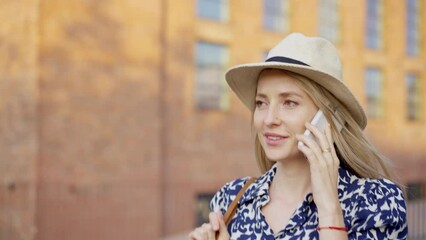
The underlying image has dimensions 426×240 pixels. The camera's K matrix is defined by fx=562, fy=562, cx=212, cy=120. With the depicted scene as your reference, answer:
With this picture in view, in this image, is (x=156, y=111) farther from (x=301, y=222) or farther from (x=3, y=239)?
(x=301, y=222)

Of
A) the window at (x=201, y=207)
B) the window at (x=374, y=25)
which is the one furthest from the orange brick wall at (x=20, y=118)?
the window at (x=374, y=25)

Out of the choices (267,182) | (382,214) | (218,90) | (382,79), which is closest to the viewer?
(382,214)

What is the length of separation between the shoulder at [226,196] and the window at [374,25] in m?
18.9

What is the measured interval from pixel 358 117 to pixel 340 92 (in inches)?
7.8

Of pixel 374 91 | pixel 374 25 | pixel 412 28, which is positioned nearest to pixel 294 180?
pixel 374 91

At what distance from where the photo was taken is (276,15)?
54.5 feet

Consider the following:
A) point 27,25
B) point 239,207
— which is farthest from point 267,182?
point 27,25

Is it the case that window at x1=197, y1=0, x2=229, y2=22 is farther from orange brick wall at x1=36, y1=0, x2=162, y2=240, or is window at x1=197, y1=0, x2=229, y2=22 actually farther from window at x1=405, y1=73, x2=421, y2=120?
window at x1=405, y1=73, x2=421, y2=120

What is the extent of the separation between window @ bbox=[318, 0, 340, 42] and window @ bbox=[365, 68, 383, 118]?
2268 mm

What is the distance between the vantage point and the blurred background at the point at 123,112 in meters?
11.2

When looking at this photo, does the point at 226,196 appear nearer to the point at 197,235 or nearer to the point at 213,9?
the point at 197,235

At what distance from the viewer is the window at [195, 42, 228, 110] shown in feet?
47.6

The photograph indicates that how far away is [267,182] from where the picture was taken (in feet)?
8.43

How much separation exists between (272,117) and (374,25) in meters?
19.9
